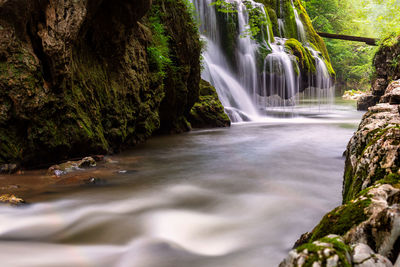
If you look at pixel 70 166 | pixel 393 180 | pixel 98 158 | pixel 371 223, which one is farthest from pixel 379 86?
pixel 371 223

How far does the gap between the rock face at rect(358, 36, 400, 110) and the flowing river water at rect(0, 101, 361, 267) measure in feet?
37.6

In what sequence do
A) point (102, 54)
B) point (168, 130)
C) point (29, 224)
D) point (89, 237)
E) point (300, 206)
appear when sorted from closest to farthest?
point (89, 237) < point (29, 224) < point (300, 206) < point (102, 54) < point (168, 130)

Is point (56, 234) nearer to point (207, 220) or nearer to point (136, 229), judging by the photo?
point (136, 229)

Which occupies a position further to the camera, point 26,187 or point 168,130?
point 168,130

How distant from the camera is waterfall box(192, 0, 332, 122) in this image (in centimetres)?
1378

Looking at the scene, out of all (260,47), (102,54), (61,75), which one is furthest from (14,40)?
(260,47)

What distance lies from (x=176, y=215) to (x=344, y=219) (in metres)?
1.84

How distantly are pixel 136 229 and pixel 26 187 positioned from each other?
1675mm

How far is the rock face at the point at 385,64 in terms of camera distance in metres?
14.4

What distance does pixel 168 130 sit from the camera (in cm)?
909

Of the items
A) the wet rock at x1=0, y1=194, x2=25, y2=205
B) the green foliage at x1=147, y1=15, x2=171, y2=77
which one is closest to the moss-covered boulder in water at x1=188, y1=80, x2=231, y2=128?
the green foliage at x1=147, y1=15, x2=171, y2=77

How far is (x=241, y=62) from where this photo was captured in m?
15.1

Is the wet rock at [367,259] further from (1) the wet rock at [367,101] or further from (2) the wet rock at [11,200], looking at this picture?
(1) the wet rock at [367,101]

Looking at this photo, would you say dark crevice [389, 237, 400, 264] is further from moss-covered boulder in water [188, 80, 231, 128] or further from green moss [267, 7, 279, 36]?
green moss [267, 7, 279, 36]
